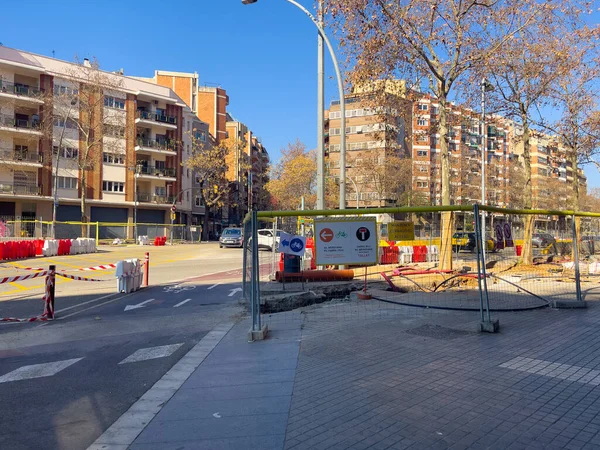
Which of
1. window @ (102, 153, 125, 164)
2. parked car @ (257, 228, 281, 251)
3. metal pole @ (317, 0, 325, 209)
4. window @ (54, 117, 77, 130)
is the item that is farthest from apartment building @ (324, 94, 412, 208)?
window @ (54, 117, 77, 130)

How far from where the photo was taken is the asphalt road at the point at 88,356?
415cm

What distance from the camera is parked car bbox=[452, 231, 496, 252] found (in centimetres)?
829

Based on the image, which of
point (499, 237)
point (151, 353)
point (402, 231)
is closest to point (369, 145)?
point (499, 237)

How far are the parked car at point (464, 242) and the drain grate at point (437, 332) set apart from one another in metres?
1.68

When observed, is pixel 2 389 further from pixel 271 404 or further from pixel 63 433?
pixel 271 404

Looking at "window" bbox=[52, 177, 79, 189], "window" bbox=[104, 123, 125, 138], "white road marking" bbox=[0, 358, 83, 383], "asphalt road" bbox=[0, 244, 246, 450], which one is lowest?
"white road marking" bbox=[0, 358, 83, 383]

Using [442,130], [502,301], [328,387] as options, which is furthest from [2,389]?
[442,130]

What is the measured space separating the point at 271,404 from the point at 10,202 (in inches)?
1997

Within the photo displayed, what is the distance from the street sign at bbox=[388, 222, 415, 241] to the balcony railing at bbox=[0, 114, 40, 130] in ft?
156

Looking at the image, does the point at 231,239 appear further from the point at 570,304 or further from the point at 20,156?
the point at 570,304

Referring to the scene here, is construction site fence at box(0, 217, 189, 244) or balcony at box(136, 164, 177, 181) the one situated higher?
balcony at box(136, 164, 177, 181)

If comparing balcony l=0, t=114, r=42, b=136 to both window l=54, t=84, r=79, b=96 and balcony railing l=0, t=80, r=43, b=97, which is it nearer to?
balcony railing l=0, t=80, r=43, b=97

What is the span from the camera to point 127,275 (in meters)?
12.6

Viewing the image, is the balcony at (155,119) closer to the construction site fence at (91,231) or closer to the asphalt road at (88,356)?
the construction site fence at (91,231)
